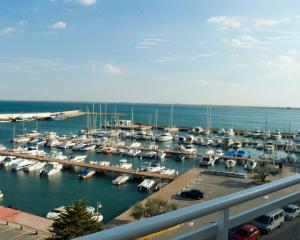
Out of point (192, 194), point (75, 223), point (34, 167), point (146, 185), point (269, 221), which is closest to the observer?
point (269, 221)

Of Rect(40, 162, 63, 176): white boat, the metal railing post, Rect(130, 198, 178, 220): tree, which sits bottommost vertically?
Rect(40, 162, 63, 176): white boat

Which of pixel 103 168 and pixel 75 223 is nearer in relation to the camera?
pixel 75 223

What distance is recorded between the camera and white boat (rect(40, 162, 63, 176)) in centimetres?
2830

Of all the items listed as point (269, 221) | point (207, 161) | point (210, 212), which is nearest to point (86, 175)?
point (207, 161)

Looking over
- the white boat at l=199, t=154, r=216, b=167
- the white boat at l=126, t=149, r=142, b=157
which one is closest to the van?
the white boat at l=199, t=154, r=216, b=167

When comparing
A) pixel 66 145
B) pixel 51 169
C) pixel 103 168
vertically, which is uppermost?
pixel 66 145

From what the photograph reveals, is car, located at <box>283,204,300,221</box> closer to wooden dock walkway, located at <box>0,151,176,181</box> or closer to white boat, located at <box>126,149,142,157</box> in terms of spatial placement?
wooden dock walkway, located at <box>0,151,176,181</box>

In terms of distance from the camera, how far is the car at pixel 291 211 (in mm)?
2074

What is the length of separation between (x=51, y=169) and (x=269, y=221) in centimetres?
2880

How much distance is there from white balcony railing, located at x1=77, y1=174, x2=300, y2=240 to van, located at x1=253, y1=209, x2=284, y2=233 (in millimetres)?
35

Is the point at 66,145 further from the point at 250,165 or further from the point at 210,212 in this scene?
the point at 210,212

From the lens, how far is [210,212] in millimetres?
1442

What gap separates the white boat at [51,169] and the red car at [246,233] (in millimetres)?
27874

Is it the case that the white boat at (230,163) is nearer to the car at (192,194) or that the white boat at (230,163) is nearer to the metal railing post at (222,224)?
the car at (192,194)
